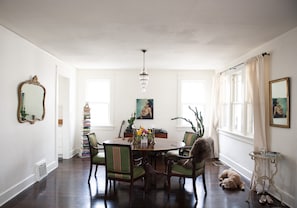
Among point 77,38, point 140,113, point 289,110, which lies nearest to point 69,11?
point 77,38

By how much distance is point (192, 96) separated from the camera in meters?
7.25

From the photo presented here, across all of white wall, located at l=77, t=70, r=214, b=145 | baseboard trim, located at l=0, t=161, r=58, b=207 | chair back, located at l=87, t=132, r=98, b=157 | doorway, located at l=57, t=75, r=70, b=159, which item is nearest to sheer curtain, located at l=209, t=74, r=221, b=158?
white wall, located at l=77, t=70, r=214, b=145

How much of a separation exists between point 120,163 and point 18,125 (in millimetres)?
1801

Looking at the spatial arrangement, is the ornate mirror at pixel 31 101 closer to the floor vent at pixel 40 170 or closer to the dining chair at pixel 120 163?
the floor vent at pixel 40 170

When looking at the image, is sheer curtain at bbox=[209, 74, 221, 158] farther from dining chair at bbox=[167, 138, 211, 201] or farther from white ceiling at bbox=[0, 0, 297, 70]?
dining chair at bbox=[167, 138, 211, 201]

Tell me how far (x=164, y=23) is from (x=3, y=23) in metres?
2.21

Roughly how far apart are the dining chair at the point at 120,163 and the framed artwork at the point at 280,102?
2331 millimetres

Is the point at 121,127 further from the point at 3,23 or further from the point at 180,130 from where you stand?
the point at 3,23

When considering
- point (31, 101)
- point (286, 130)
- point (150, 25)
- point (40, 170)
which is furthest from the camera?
point (40, 170)

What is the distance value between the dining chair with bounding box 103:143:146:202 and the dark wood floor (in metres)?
0.35

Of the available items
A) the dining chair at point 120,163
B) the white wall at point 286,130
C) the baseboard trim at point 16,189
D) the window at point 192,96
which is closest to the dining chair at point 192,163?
the dining chair at point 120,163

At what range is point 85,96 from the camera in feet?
23.9

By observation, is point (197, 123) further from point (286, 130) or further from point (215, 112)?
point (286, 130)

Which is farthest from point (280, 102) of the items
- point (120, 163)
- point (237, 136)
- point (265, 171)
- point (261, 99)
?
point (120, 163)
